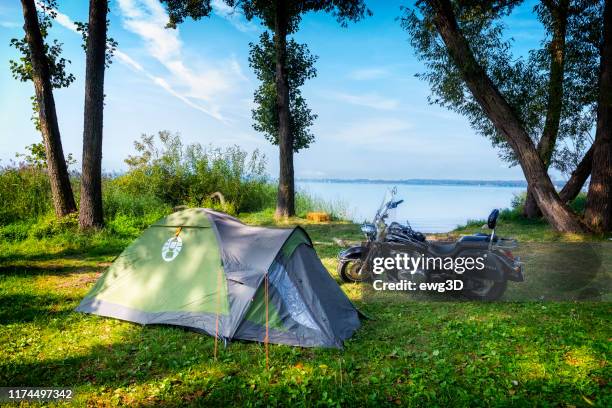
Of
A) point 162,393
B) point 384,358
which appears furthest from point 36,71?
point 384,358

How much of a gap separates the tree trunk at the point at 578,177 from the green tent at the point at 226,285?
11.4 m

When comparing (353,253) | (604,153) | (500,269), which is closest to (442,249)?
(500,269)

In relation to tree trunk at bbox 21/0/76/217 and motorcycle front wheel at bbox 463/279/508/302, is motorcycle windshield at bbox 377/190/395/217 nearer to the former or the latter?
motorcycle front wheel at bbox 463/279/508/302

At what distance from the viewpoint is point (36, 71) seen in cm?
1050

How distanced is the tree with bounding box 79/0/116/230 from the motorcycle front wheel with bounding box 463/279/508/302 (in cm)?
841

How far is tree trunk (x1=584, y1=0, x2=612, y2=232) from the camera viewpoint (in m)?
11.0

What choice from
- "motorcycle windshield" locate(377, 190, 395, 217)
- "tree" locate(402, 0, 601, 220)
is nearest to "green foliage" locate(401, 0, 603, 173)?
"tree" locate(402, 0, 601, 220)

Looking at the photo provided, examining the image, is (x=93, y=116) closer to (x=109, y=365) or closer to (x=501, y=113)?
(x=109, y=365)

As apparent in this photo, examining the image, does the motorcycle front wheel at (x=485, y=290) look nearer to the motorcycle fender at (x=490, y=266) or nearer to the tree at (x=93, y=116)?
the motorcycle fender at (x=490, y=266)

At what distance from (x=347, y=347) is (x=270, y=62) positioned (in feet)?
40.6

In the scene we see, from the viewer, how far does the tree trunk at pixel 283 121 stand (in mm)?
14391

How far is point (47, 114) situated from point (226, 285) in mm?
8584

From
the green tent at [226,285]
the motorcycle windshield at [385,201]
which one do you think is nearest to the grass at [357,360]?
the green tent at [226,285]

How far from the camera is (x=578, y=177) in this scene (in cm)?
1328
